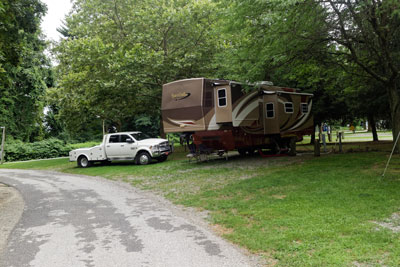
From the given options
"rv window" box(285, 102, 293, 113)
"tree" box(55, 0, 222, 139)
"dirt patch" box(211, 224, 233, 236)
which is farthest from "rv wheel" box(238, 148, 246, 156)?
"dirt patch" box(211, 224, 233, 236)

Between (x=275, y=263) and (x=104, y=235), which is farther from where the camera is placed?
(x=104, y=235)

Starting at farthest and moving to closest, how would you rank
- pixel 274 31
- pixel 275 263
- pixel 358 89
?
pixel 358 89 < pixel 274 31 < pixel 275 263

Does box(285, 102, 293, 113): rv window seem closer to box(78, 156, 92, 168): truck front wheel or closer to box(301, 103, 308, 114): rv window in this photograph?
box(301, 103, 308, 114): rv window

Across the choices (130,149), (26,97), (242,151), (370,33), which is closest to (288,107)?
(242,151)

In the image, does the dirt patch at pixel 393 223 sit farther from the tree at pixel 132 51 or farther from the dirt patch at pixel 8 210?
Answer: the tree at pixel 132 51

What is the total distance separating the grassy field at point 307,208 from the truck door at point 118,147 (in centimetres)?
606

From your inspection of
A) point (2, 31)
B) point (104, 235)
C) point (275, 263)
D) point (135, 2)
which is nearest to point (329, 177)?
point (275, 263)

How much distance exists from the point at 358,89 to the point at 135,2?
1481 centimetres

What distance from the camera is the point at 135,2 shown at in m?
21.8

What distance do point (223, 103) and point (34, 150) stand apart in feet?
88.3

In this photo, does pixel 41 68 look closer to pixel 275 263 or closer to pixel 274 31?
pixel 274 31

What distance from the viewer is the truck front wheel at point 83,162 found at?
2017cm

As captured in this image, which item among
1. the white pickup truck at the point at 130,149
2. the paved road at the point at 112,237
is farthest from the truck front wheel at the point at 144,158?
the paved road at the point at 112,237

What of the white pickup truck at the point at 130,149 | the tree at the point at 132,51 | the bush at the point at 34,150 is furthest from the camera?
the bush at the point at 34,150
